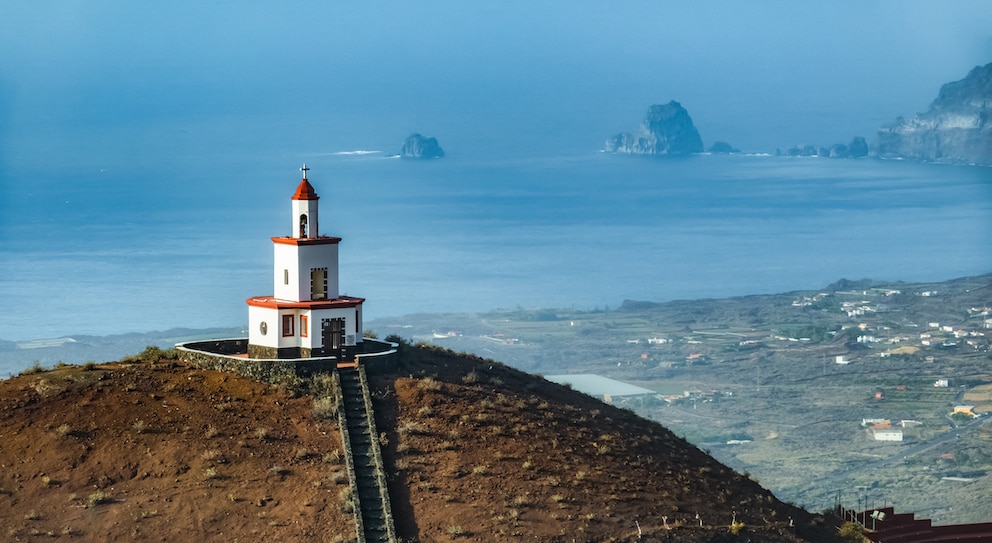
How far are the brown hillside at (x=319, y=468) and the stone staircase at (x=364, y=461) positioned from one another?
0.46m

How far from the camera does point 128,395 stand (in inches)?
2530

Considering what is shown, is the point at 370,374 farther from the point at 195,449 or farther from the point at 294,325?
the point at 195,449

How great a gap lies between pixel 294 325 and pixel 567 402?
10686 mm

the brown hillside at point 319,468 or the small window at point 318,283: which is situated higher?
the small window at point 318,283

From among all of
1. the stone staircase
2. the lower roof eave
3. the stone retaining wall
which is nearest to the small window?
the lower roof eave

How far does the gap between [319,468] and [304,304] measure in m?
7.67

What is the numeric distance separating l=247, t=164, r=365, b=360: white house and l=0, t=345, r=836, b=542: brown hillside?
178 cm

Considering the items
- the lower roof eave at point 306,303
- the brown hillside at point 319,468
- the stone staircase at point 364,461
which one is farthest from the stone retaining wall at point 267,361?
the lower roof eave at point 306,303

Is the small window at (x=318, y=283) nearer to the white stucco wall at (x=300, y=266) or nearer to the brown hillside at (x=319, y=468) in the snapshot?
the white stucco wall at (x=300, y=266)

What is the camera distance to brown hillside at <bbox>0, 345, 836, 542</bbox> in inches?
2264

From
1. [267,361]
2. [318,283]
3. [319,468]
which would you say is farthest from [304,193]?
[319,468]

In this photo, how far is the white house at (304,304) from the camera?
6625cm

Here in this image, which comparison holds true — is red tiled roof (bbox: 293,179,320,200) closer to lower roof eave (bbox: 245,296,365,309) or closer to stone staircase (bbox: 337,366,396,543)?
lower roof eave (bbox: 245,296,365,309)

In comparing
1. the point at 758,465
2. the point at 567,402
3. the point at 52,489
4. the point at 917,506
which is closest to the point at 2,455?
the point at 52,489
